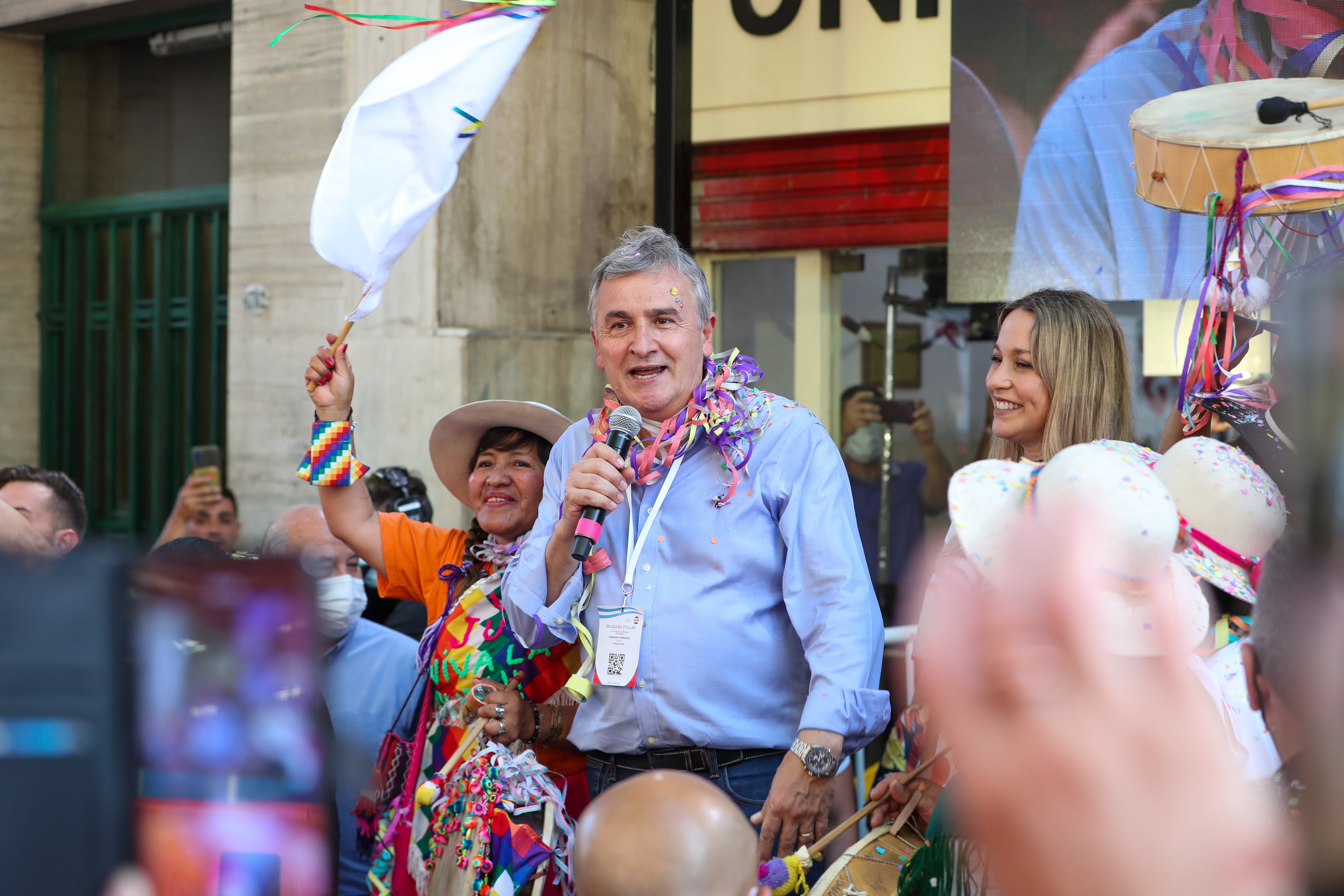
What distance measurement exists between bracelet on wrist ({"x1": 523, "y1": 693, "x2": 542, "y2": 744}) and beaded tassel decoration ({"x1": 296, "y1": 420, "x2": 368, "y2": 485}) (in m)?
0.79

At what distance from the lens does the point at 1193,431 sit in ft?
8.54

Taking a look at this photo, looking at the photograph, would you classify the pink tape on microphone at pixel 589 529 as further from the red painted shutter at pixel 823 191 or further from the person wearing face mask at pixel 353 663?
the red painted shutter at pixel 823 191

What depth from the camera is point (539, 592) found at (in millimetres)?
2682

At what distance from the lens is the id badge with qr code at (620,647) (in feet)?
8.33

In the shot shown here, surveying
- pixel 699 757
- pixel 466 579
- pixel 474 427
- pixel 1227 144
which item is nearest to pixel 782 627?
pixel 699 757

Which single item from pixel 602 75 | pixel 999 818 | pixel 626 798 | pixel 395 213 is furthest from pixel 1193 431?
pixel 602 75

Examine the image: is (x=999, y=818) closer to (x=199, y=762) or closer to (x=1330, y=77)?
(x=199, y=762)

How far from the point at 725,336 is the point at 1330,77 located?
Result: 2824 mm

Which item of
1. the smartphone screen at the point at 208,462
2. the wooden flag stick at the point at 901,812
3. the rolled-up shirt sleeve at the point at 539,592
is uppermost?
the smartphone screen at the point at 208,462

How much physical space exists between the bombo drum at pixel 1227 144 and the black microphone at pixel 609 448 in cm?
137

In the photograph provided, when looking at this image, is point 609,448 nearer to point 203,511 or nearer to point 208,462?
point 208,462

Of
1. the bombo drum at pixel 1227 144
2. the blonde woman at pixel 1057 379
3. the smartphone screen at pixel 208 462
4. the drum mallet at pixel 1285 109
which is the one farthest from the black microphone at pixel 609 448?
the smartphone screen at pixel 208 462

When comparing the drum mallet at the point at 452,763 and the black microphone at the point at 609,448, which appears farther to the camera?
the drum mallet at the point at 452,763

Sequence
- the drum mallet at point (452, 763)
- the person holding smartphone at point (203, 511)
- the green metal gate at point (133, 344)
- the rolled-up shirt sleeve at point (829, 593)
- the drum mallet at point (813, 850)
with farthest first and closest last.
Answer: the green metal gate at point (133, 344), the person holding smartphone at point (203, 511), the drum mallet at point (452, 763), the rolled-up shirt sleeve at point (829, 593), the drum mallet at point (813, 850)
